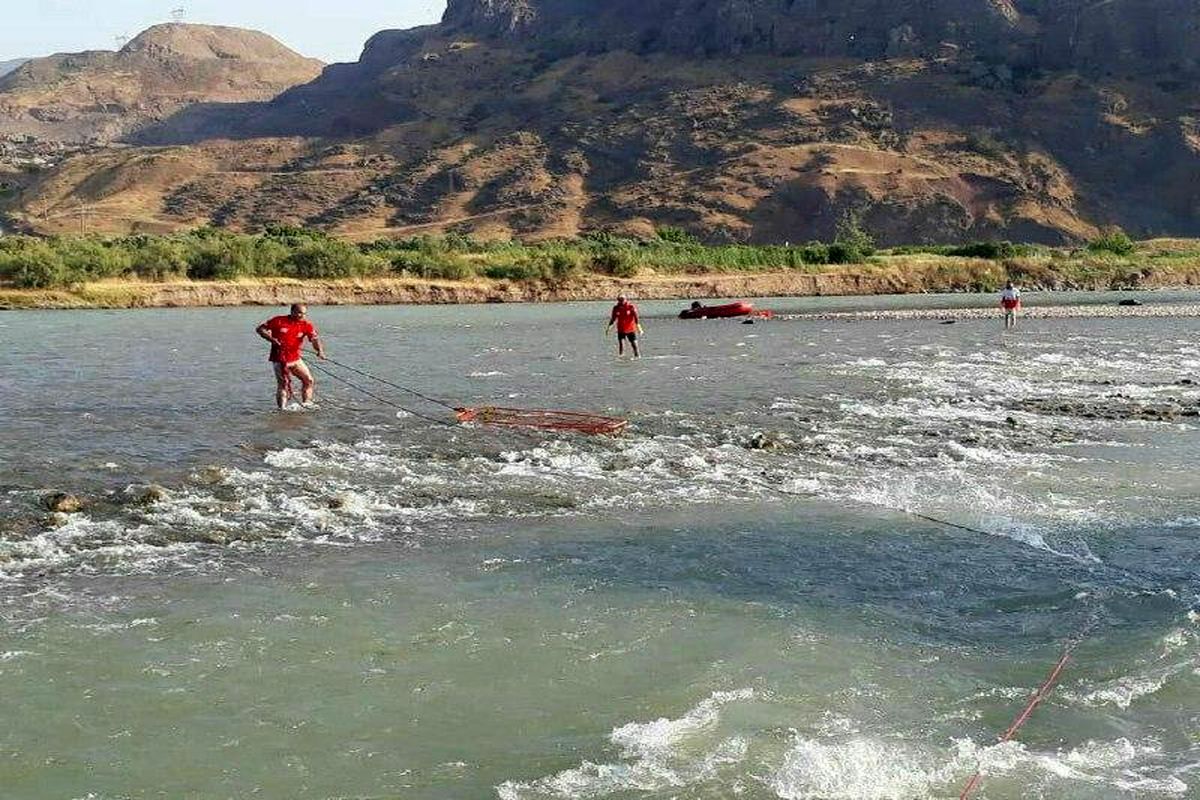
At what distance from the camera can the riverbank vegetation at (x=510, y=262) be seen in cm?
6444

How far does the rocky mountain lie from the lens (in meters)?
126

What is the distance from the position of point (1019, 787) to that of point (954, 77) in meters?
157

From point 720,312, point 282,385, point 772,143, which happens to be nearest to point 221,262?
point 720,312

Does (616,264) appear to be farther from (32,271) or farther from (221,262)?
(32,271)

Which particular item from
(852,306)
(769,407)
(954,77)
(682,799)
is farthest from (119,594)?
(954,77)

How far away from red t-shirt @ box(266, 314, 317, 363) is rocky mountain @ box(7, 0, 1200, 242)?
103 meters

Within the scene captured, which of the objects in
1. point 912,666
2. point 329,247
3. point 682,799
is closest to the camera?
point 682,799

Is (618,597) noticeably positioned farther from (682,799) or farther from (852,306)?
(852,306)

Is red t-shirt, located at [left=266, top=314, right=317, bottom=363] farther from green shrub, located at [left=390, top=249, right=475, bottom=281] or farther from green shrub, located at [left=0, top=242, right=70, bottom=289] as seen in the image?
green shrub, located at [left=390, top=249, right=475, bottom=281]

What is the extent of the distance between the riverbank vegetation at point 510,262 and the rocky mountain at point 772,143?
29.3 metres

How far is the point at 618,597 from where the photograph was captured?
10.0 meters

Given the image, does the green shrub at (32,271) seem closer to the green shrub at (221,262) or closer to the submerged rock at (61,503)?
the green shrub at (221,262)

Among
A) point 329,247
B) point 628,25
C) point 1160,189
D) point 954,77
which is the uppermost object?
point 628,25

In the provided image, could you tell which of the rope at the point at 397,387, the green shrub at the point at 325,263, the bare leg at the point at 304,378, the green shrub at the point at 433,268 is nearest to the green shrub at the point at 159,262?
the green shrub at the point at 325,263
